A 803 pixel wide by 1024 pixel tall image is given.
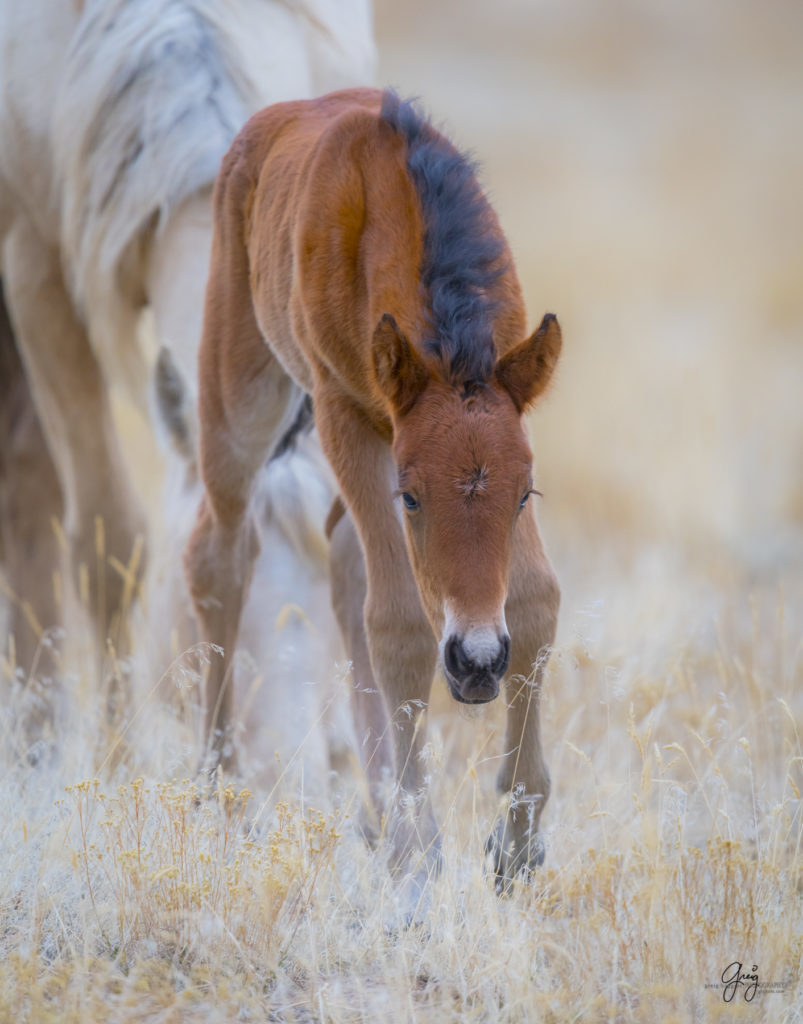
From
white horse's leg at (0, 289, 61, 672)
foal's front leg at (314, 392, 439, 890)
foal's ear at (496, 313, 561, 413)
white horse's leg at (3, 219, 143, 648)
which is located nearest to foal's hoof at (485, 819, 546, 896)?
foal's front leg at (314, 392, 439, 890)

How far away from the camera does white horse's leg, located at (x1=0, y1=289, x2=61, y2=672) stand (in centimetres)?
692

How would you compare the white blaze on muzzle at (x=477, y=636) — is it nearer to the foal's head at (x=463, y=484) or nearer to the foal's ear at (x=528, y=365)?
the foal's head at (x=463, y=484)

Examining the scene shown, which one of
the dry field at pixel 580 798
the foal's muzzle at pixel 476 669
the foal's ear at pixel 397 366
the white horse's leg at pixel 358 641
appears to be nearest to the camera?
the foal's muzzle at pixel 476 669

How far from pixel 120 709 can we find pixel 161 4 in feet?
11.0

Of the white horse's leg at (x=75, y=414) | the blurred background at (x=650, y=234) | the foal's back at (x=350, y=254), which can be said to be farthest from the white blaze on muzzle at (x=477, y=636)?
the white horse's leg at (x=75, y=414)

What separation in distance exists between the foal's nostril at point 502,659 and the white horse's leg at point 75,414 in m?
3.60

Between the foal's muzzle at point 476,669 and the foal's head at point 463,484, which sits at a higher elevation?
the foal's head at point 463,484

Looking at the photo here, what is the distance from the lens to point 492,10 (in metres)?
34.3

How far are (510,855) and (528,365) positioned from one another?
1.30 metres

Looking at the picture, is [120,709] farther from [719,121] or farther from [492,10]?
[492,10]

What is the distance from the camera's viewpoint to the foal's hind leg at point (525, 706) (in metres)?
3.05

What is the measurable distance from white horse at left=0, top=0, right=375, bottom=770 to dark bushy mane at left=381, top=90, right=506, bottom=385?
2.14 m

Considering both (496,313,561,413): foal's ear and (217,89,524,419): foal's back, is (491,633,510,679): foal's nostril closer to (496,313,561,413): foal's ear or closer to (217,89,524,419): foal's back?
(496,313,561,413): foal's ear

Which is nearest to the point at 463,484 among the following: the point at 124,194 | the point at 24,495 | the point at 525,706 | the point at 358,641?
the point at 525,706
